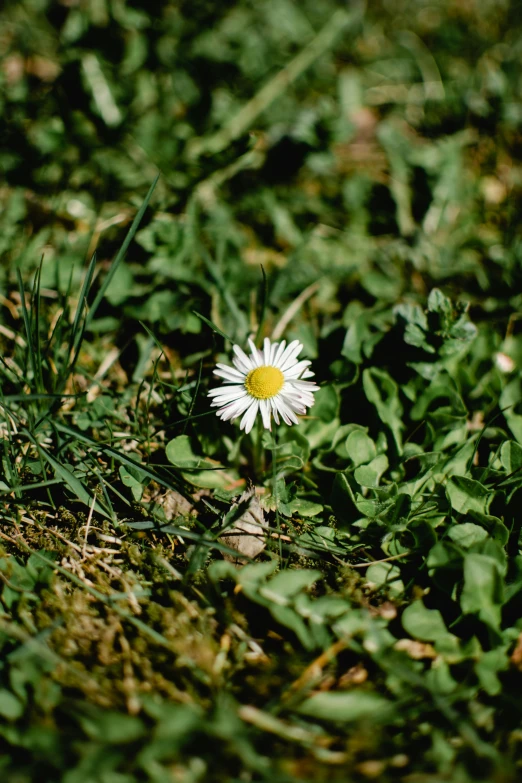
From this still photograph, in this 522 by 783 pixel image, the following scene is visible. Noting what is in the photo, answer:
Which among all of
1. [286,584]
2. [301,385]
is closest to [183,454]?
[301,385]

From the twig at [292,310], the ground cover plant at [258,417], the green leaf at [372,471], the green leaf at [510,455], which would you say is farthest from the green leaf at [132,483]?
the green leaf at [510,455]

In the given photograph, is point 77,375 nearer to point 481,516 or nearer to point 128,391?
point 128,391

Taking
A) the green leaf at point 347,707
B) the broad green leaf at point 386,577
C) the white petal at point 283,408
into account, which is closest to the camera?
the green leaf at point 347,707

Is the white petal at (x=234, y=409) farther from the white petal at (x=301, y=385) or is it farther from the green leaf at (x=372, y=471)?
the green leaf at (x=372, y=471)

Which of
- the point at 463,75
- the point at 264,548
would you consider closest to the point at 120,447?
the point at 264,548

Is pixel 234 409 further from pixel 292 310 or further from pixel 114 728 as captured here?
pixel 114 728

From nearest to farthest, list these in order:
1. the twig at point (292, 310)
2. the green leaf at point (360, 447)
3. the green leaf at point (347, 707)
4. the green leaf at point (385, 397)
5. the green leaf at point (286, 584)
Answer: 1. the green leaf at point (347, 707)
2. the green leaf at point (286, 584)
3. the green leaf at point (360, 447)
4. the green leaf at point (385, 397)
5. the twig at point (292, 310)

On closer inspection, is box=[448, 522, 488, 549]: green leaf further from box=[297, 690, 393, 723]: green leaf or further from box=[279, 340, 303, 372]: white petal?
box=[279, 340, 303, 372]: white petal
